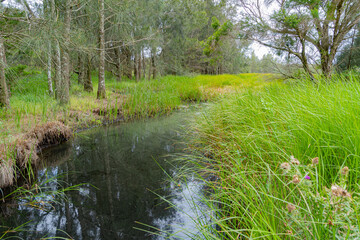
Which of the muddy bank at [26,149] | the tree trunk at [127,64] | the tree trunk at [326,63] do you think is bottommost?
the muddy bank at [26,149]

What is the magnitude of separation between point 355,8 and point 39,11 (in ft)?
20.9

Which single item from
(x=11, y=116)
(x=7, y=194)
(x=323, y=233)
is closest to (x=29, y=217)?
(x=7, y=194)

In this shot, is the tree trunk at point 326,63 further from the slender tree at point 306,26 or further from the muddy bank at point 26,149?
the muddy bank at point 26,149

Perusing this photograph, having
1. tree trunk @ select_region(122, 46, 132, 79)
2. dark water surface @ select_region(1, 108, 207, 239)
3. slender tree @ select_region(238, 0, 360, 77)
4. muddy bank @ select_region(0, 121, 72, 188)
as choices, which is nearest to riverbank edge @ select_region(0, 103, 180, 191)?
muddy bank @ select_region(0, 121, 72, 188)

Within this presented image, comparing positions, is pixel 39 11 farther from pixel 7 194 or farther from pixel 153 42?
pixel 153 42

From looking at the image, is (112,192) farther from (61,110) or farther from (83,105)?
(83,105)

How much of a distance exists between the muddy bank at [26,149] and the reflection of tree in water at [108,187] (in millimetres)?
271

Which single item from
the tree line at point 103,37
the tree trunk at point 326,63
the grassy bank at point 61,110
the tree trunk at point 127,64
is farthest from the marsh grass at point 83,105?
Result: the tree trunk at point 127,64

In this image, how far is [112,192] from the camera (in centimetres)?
287

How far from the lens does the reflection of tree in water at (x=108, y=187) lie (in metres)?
2.20

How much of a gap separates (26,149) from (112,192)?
1.73 metres

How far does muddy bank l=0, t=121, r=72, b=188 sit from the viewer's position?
273cm

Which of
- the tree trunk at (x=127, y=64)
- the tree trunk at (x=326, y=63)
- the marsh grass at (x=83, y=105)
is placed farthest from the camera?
the tree trunk at (x=127, y=64)

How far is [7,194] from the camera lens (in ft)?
8.79
